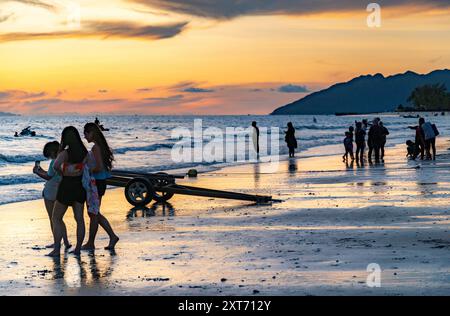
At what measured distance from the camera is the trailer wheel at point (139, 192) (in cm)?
1644

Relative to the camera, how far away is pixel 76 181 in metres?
10.7

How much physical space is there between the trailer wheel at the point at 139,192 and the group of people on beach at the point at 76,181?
4.94m

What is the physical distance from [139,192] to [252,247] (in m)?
6.28

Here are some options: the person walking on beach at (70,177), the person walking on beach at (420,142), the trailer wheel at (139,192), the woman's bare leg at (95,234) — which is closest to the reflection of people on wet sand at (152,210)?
the trailer wheel at (139,192)

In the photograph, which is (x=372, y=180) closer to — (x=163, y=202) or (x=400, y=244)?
(x=163, y=202)

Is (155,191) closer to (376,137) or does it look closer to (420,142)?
(376,137)

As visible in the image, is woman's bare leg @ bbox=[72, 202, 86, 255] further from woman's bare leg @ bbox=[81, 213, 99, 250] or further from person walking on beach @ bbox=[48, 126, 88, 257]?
woman's bare leg @ bbox=[81, 213, 99, 250]

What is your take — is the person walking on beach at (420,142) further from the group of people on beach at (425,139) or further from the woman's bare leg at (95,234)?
the woman's bare leg at (95,234)

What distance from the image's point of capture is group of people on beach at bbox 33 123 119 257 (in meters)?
10.7

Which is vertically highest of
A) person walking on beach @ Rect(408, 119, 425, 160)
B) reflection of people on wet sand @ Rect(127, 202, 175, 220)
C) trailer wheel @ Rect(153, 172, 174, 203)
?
person walking on beach @ Rect(408, 119, 425, 160)

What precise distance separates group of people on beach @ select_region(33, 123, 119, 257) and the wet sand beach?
37cm

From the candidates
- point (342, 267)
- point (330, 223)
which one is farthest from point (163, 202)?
point (342, 267)

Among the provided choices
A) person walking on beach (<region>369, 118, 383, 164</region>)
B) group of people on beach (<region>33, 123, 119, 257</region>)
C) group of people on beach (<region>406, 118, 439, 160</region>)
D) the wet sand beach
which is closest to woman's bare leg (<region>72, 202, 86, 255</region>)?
group of people on beach (<region>33, 123, 119, 257</region>)

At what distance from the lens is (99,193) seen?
11.5 m
